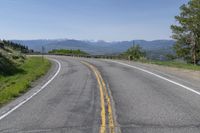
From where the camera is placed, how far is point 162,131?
27.0 feet

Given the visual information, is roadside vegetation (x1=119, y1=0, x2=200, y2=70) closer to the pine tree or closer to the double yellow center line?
the pine tree

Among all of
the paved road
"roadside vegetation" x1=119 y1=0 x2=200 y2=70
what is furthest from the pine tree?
the paved road

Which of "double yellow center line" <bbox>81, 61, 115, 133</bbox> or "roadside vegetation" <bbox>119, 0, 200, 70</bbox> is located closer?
"double yellow center line" <bbox>81, 61, 115, 133</bbox>

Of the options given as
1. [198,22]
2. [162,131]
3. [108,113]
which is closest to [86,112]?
[108,113]

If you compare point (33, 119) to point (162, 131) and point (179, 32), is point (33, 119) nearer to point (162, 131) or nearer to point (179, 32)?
point (162, 131)

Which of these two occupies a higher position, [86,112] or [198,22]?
[198,22]

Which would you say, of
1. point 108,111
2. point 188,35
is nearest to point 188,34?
point 188,35

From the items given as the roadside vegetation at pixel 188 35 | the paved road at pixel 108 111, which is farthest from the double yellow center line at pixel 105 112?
the roadside vegetation at pixel 188 35

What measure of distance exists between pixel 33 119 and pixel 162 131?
3798 mm

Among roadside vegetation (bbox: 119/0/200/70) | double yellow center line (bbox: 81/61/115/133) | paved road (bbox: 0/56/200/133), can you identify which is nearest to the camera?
double yellow center line (bbox: 81/61/115/133)

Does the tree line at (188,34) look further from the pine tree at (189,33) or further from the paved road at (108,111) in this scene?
the paved road at (108,111)

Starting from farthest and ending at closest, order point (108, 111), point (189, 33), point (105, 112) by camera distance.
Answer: point (189, 33) → point (108, 111) → point (105, 112)

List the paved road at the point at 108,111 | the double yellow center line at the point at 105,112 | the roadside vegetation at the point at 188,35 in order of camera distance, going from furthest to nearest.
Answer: the roadside vegetation at the point at 188,35, the paved road at the point at 108,111, the double yellow center line at the point at 105,112

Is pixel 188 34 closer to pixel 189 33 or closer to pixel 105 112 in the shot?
pixel 189 33
